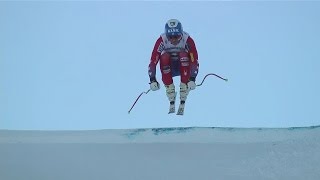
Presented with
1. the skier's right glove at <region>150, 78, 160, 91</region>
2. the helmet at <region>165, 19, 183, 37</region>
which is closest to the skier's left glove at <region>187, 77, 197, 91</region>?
the skier's right glove at <region>150, 78, 160, 91</region>

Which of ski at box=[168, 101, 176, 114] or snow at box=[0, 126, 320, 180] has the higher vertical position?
ski at box=[168, 101, 176, 114]

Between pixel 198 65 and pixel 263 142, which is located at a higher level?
pixel 198 65

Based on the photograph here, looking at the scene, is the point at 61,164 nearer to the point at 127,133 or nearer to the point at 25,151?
the point at 25,151

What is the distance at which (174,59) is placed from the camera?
4.87m

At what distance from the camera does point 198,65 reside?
476 cm

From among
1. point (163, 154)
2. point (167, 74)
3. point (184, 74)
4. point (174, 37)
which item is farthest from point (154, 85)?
point (163, 154)

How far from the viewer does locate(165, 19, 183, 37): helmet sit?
15.3ft

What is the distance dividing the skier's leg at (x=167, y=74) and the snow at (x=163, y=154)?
0.39m

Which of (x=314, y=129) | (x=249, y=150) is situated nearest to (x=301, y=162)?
(x=249, y=150)

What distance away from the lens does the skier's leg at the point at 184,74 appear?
4738mm

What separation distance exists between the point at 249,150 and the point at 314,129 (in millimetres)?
894

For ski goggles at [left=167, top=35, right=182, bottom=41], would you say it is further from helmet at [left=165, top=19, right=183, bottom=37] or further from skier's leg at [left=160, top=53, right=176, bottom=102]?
skier's leg at [left=160, top=53, right=176, bottom=102]

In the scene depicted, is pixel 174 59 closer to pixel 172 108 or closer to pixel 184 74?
pixel 184 74

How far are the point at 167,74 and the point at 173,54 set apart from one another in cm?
19
